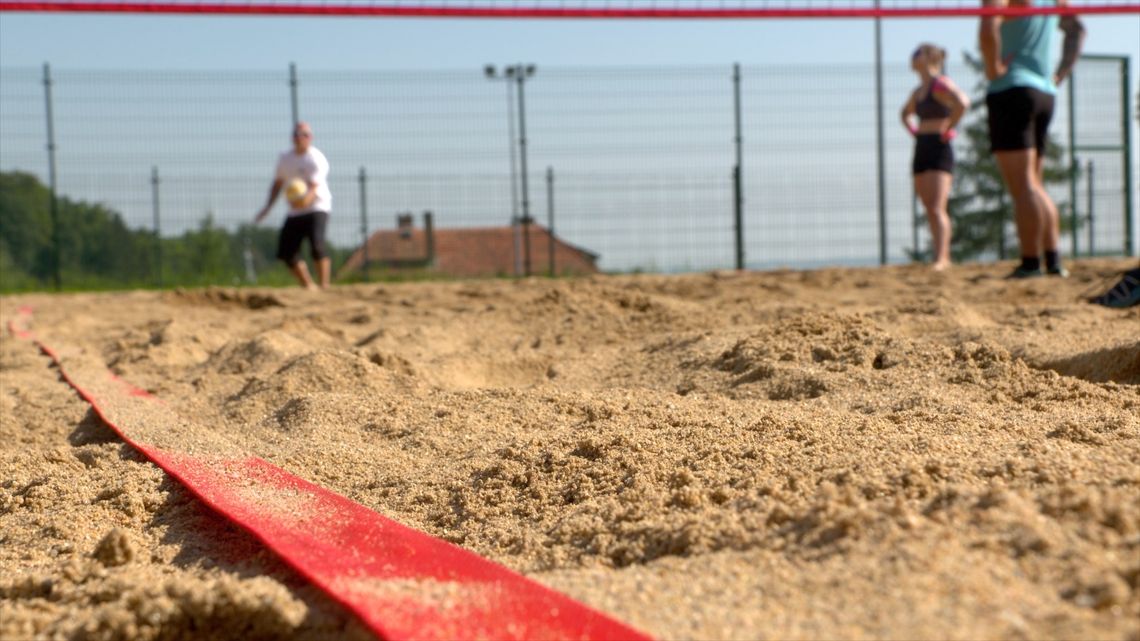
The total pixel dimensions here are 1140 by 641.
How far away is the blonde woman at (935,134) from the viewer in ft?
23.6

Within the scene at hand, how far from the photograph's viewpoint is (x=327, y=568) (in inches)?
62.1

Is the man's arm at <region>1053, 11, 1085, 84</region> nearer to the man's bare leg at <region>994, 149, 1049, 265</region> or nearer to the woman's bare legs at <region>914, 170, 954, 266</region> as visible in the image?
the man's bare leg at <region>994, 149, 1049, 265</region>

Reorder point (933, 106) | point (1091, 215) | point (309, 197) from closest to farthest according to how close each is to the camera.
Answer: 1. point (933, 106)
2. point (309, 197)
3. point (1091, 215)

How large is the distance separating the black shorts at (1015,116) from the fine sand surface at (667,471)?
171 centimetres

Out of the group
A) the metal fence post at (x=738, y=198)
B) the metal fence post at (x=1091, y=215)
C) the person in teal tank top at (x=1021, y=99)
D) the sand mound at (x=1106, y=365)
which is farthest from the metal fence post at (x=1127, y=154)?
the sand mound at (x=1106, y=365)

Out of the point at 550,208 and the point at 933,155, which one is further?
the point at 550,208

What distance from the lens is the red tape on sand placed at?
4.35 feet

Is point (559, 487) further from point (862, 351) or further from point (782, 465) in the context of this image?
point (862, 351)

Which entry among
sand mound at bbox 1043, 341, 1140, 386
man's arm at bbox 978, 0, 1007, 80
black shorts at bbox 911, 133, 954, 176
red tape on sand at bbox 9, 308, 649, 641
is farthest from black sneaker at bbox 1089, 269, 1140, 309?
red tape on sand at bbox 9, 308, 649, 641

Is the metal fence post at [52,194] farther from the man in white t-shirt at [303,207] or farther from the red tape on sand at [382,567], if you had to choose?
the red tape on sand at [382,567]

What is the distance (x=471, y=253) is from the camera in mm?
11633


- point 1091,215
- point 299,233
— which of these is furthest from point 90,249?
point 1091,215

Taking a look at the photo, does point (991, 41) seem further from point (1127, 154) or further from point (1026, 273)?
point (1127, 154)

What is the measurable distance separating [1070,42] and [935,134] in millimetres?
1051
